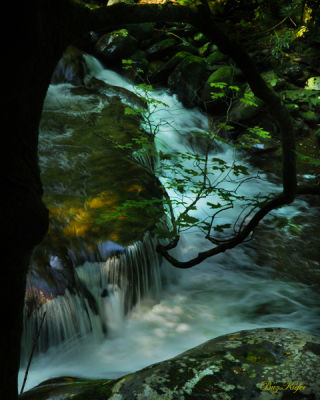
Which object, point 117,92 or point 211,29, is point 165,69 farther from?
point 211,29

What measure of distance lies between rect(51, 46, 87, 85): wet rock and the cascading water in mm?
6328

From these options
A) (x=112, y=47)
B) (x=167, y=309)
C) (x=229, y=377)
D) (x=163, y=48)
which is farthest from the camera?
(x=163, y=48)

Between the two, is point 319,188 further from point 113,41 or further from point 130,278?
point 113,41

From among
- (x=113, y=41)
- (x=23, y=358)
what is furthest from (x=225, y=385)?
(x=113, y=41)

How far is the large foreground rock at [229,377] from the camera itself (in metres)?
1.92

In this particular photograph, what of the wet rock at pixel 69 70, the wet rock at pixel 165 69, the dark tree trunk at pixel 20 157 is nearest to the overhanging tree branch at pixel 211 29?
the dark tree trunk at pixel 20 157

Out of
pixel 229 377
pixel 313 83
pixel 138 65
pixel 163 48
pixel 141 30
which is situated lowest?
pixel 229 377

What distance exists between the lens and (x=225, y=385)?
198cm

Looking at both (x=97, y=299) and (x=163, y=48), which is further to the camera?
(x=163, y=48)

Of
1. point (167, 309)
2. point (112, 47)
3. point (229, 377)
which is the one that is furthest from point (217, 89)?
point (229, 377)

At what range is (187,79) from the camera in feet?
38.6

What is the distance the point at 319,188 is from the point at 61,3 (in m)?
1.95

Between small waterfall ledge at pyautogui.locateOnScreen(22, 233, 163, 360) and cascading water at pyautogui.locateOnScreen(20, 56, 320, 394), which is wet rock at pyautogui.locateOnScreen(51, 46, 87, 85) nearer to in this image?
cascading water at pyautogui.locateOnScreen(20, 56, 320, 394)

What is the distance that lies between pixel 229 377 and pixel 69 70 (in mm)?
9902
